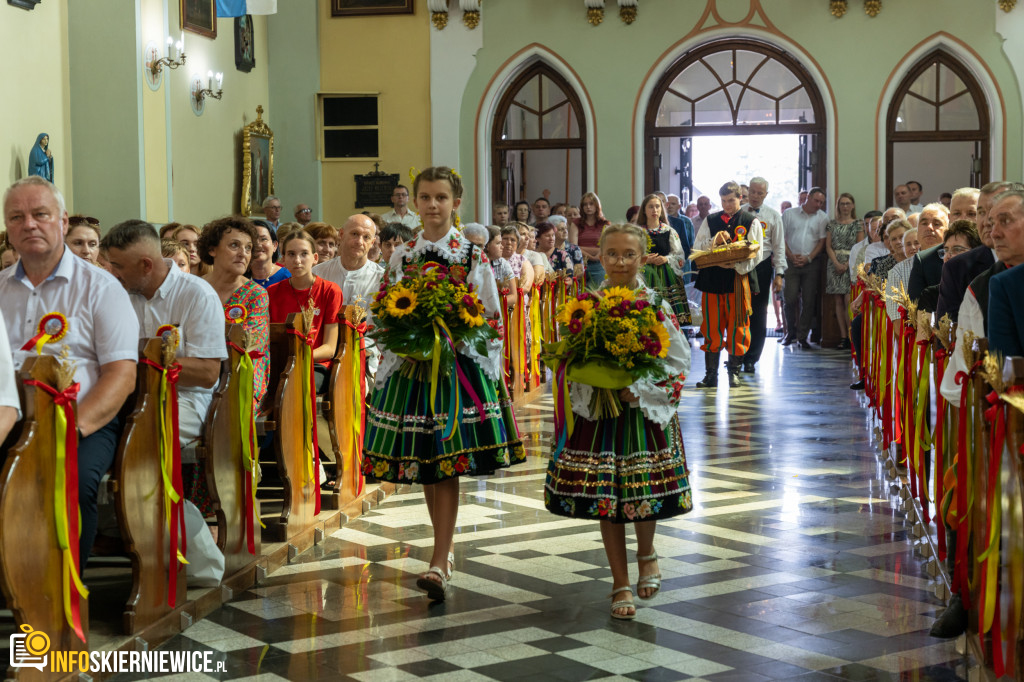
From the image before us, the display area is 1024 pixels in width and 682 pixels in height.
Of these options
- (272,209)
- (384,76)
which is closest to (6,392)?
(272,209)

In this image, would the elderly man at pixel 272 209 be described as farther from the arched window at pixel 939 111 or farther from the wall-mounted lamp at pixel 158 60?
the arched window at pixel 939 111

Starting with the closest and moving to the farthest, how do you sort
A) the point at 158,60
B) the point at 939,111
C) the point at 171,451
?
the point at 171,451
the point at 158,60
the point at 939,111

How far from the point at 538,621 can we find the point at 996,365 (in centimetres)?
190

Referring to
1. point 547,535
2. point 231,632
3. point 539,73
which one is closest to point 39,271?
point 231,632

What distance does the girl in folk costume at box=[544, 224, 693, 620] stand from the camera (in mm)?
4453

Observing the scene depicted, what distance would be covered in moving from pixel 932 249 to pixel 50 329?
4740 millimetres

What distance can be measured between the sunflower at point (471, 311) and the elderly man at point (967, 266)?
2.06 m

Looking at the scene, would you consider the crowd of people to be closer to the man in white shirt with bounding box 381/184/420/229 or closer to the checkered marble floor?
the checkered marble floor

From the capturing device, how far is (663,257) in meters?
10.8

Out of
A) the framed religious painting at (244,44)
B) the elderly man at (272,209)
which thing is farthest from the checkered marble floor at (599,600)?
→ the framed religious painting at (244,44)

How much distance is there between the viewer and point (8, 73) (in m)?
10.1

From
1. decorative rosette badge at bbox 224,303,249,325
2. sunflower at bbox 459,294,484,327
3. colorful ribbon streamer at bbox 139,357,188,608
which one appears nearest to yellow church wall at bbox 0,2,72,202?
decorative rosette badge at bbox 224,303,249,325

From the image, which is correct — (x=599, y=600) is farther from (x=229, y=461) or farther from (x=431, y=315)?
(x=229, y=461)

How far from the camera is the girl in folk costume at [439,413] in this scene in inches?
187
